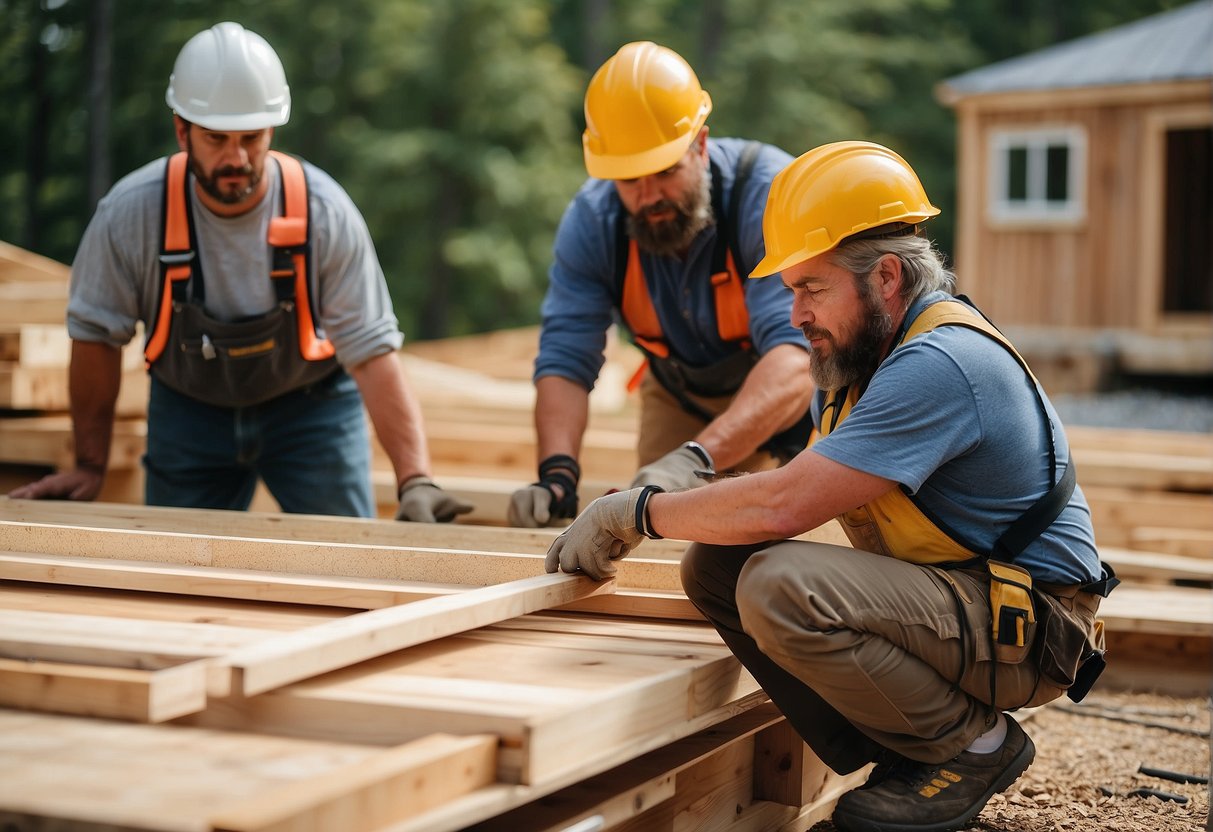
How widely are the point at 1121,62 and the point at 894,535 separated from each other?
15362 mm

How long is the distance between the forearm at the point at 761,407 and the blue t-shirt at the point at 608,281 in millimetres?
232

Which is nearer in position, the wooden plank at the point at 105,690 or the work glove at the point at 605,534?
the wooden plank at the point at 105,690

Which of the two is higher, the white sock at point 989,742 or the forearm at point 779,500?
the forearm at point 779,500

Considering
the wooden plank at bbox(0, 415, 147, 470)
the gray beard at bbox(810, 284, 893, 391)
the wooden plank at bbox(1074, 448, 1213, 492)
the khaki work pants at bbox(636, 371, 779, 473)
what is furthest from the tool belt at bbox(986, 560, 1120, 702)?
the wooden plank at bbox(0, 415, 147, 470)

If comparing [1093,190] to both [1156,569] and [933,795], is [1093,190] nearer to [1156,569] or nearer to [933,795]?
[1156,569]

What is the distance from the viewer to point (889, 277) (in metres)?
3.15

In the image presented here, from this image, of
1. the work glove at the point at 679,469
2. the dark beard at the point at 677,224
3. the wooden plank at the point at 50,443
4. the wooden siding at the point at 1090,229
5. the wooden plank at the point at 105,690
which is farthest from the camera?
the wooden siding at the point at 1090,229

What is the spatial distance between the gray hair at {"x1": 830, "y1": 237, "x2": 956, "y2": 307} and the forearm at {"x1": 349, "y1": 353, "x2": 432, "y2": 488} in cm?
193

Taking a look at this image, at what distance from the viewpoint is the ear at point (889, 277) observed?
3135mm

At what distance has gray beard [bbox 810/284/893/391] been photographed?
313 centimetres

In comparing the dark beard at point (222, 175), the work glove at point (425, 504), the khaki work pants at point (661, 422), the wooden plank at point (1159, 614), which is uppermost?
the dark beard at point (222, 175)

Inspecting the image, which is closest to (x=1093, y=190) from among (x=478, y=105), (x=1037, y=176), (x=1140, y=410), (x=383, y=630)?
(x=1037, y=176)

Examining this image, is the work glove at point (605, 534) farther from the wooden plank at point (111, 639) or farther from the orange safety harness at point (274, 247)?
the orange safety harness at point (274, 247)

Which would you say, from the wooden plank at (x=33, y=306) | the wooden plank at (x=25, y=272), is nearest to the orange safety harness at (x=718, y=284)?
the wooden plank at (x=33, y=306)
